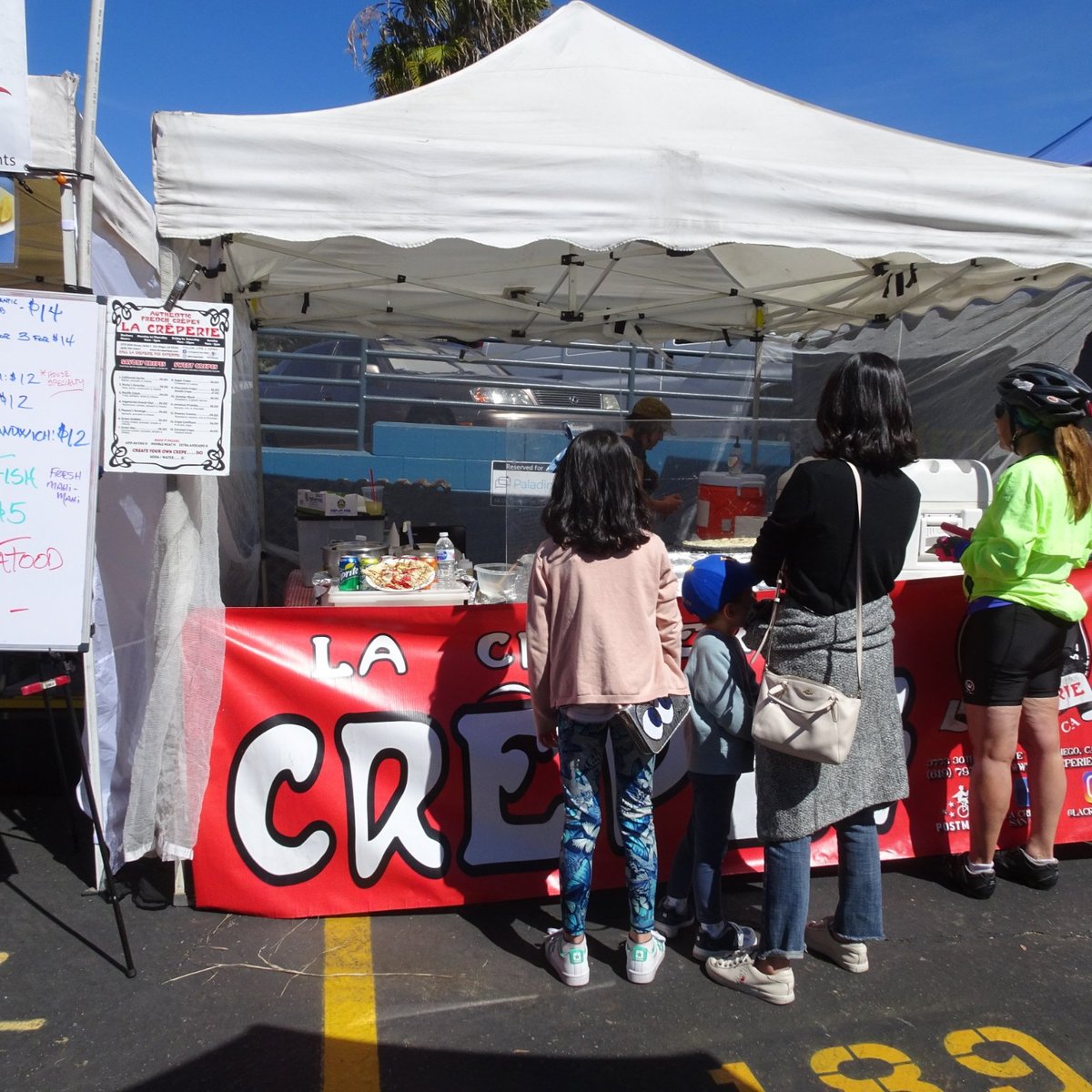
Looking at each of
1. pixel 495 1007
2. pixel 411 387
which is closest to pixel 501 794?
pixel 495 1007

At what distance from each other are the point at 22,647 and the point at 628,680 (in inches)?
72.4

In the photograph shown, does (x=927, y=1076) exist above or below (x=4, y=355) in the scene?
below

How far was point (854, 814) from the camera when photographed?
2721 millimetres

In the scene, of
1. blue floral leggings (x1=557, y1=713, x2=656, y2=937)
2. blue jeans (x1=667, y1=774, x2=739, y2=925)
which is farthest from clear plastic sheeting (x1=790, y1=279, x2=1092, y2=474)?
blue floral leggings (x1=557, y1=713, x2=656, y2=937)

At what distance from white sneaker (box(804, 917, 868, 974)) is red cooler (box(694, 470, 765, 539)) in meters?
2.08

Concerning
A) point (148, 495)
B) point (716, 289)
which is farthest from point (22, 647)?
point (716, 289)

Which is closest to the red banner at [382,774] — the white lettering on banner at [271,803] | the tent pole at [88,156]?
the white lettering on banner at [271,803]

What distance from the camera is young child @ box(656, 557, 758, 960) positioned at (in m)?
2.78

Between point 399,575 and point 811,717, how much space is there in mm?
2009

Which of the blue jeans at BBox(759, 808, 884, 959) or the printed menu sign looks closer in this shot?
the blue jeans at BBox(759, 808, 884, 959)

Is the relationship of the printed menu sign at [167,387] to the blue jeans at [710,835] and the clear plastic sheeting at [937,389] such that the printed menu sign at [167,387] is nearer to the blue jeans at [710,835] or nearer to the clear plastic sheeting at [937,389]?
the blue jeans at [710,835]

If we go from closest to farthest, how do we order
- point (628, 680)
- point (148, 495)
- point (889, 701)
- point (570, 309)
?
point (628, 680)
point (889, 701)
point (148, 495)
point (570, 309)

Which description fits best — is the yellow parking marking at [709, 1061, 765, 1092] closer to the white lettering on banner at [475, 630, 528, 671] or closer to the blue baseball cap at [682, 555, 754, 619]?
the blue baseball cap at [682, 555, 754, 619]

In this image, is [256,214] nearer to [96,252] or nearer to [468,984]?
[96,252]
